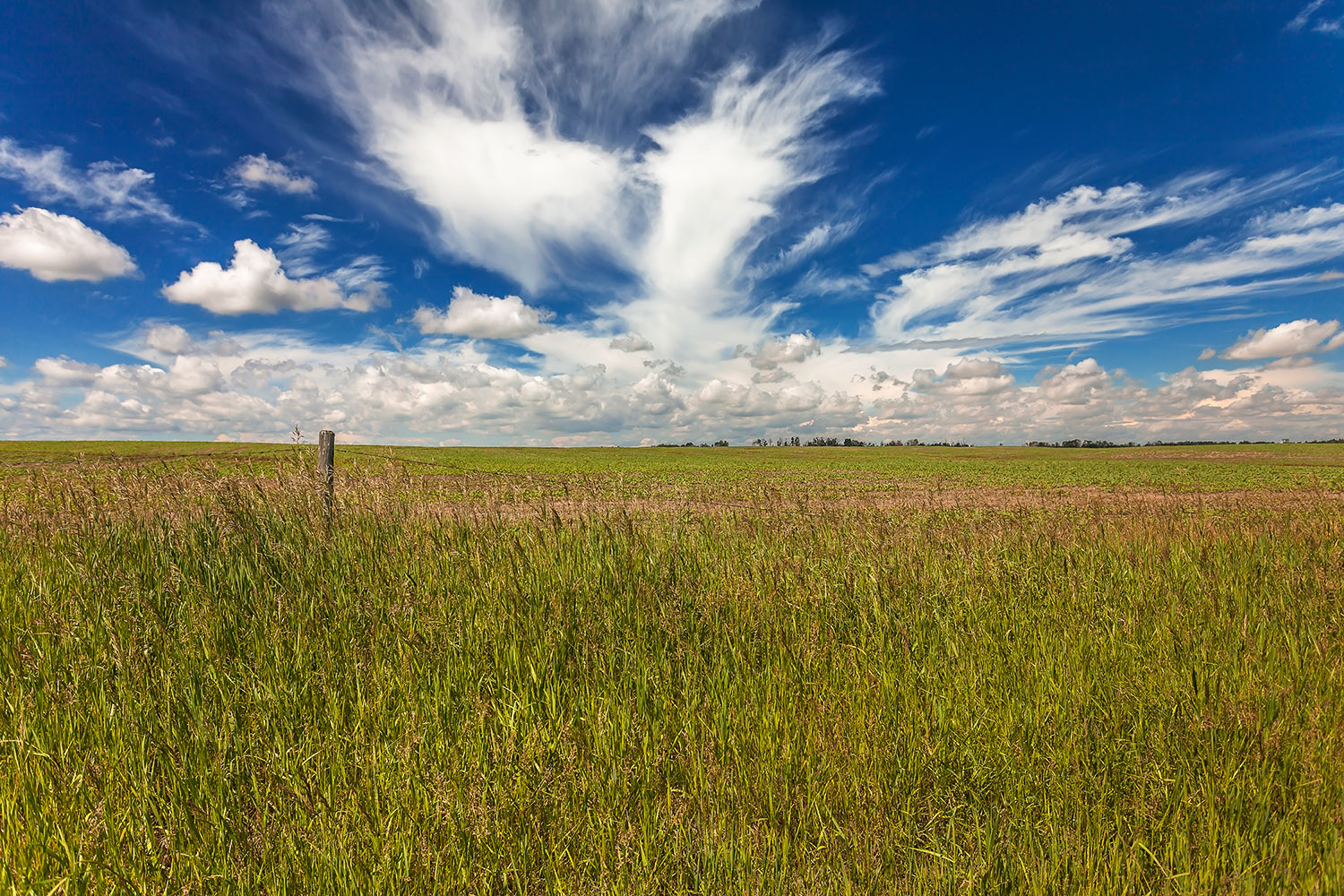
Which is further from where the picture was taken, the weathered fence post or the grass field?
the weathered fence post

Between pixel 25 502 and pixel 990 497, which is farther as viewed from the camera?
pixel 990 497

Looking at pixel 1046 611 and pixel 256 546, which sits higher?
pixel 256 546

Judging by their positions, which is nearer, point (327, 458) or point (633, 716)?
point (633, 716)

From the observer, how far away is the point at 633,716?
277 cm

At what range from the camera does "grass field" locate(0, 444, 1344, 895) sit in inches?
78.7

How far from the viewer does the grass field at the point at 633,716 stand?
2.00 meters

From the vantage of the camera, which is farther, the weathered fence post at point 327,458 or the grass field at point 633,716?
the weathered fence post at point 327,458

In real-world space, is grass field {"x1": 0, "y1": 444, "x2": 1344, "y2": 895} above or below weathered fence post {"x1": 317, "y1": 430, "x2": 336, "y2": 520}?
below

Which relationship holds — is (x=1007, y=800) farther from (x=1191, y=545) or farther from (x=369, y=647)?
(x=1191, y=545)

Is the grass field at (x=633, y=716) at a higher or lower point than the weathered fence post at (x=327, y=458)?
lower

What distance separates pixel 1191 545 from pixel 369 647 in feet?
27.8

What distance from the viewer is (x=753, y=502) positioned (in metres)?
7.20

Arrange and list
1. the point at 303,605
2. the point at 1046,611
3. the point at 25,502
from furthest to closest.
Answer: the point at 25,502 < the point at 1046,611 < the point at 303,605

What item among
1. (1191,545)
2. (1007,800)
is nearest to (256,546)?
(1007,800)
